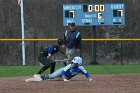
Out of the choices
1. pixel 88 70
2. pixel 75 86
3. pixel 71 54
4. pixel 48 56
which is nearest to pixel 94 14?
pixel 88 70

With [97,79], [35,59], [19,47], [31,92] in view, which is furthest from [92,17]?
[31,92]

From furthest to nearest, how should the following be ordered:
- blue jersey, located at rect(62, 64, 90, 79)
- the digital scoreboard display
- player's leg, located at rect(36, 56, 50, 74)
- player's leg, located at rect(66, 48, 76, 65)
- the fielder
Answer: the digital scoreboard display
player's leg, located at rect(66, 48, 76, 65)
player's leg, located at rect(36, 56, 50, 74)
blue jersey, located at rect(62, 64, 90, 79)
the fielder

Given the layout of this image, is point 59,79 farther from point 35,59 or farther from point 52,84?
point 35,59

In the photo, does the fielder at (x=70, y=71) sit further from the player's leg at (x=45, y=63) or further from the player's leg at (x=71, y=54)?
the player's leg at (x=71, y=54)

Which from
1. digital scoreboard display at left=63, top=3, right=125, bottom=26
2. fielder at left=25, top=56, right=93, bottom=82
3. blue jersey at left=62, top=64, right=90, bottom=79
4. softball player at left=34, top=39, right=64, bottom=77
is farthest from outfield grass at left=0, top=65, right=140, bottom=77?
digital scoreboard display at left=63, top=3, right=125, bottom=26

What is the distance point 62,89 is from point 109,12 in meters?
14.1

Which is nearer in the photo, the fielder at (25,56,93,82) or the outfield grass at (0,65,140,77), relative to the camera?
the fielder at (25,56,93,82)

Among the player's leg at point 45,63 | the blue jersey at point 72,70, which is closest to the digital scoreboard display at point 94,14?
the player's leg at point 45,63

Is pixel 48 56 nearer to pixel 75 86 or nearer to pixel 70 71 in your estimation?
pixel 70 71

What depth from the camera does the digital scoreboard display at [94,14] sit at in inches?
1086

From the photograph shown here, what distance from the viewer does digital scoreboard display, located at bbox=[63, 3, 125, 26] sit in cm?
2758

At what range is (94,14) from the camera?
27.6 m

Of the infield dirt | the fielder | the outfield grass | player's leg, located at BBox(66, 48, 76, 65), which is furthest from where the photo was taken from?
the outfield grass

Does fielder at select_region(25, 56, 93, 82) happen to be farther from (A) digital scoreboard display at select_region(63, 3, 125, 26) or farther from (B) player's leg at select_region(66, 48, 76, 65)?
(A) digital scoreboard display at select_region(63, 3, 125, 26)
